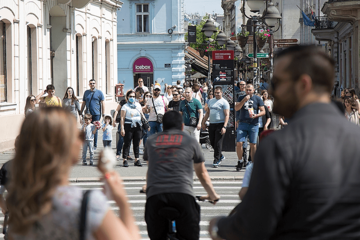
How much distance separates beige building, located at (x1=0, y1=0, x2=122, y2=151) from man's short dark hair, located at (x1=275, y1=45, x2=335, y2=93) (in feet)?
50.7

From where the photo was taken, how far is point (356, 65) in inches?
1097

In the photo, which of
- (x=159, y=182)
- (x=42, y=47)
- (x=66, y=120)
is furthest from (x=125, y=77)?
(x=66, y=120)

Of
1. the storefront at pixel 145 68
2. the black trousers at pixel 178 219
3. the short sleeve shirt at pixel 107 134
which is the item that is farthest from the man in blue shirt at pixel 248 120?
the storefront at pixel 145 68

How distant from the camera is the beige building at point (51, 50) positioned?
18359 millimetres

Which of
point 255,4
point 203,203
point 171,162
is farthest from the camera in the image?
point 255,4

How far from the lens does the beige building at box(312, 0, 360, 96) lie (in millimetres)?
25281

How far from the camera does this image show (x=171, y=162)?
5.56 m

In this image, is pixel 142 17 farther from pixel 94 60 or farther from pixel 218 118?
pixel 218 118

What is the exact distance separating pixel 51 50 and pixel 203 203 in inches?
611

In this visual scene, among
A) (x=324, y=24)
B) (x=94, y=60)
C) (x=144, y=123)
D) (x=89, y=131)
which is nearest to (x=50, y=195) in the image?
(x=144, y=123)

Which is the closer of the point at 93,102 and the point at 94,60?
the point at 93,102

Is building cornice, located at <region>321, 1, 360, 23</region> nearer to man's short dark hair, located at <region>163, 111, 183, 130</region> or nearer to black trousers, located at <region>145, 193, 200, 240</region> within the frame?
man's short dark hair, located at <region>163, 111, 183, 130</region>

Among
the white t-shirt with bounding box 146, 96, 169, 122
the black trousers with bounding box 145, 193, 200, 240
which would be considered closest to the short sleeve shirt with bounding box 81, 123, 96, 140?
the white t-shirt with bounding box 146, 96, 169, 122

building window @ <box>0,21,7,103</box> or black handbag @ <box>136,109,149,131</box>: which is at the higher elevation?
building window @ <box>0,21,7,103</box>
